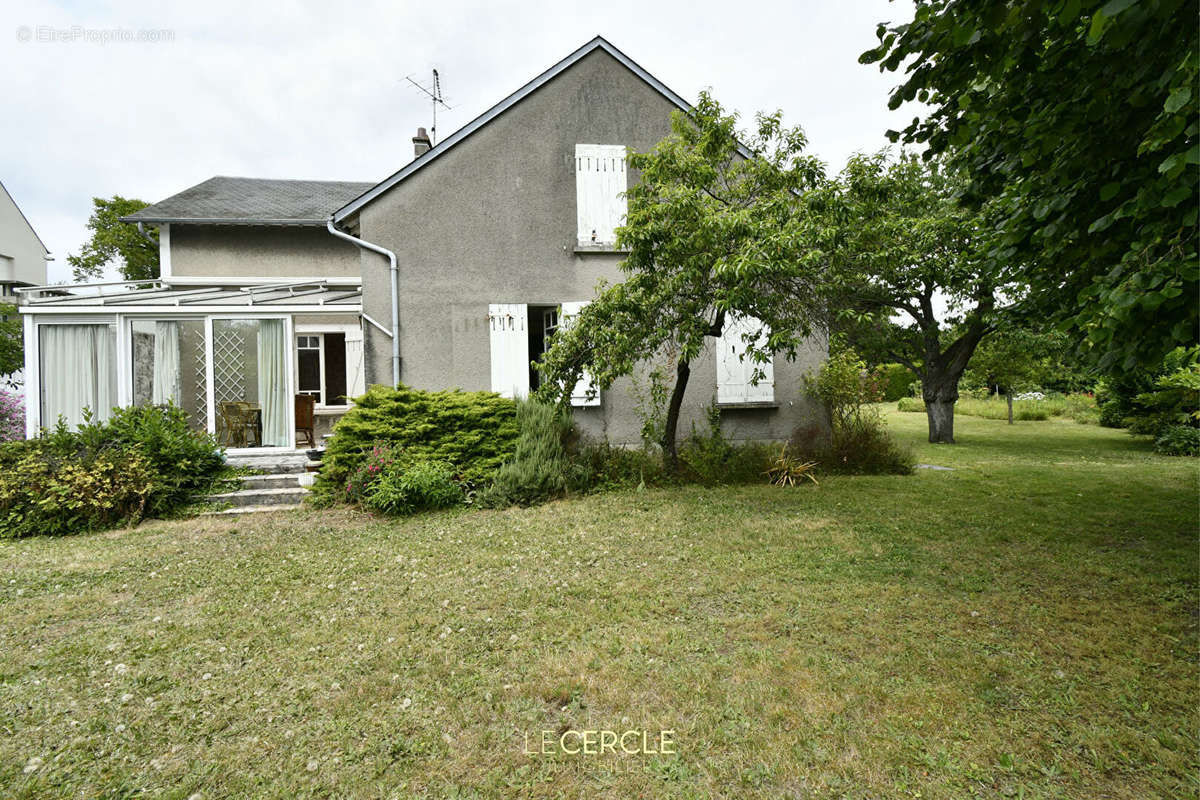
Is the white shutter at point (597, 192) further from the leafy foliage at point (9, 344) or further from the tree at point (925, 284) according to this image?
the leafy foliage at point (9, 344)

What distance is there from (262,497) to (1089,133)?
29.2 ft

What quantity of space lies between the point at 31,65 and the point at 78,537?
23.3 ft

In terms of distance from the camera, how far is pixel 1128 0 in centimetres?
196

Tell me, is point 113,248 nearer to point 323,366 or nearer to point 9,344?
point 9,344

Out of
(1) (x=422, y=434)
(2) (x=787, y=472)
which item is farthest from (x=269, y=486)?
(2) (x=787, y=472)

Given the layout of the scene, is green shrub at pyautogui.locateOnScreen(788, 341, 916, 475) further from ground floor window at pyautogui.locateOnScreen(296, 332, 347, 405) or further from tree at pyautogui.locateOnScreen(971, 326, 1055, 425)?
ground floor window at pyautogui.locateOnScreen(296, 332, 347, 405)

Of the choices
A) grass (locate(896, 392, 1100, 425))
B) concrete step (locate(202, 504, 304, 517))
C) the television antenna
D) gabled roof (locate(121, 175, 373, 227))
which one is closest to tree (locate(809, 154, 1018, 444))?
grass (locate(896, 392, 1100, 425))

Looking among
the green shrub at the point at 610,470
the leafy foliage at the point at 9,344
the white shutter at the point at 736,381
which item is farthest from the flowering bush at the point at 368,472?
the leafy foliage at the point at 9,344

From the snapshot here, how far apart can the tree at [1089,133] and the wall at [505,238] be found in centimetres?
491

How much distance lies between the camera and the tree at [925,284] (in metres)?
9.19

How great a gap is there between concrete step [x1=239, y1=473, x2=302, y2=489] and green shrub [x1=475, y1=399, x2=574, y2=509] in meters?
2.86

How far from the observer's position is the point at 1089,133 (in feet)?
10.8

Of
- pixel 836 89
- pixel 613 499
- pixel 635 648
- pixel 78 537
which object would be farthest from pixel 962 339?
pixel 78 537

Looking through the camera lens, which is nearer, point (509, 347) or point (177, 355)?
point (177, 355)
